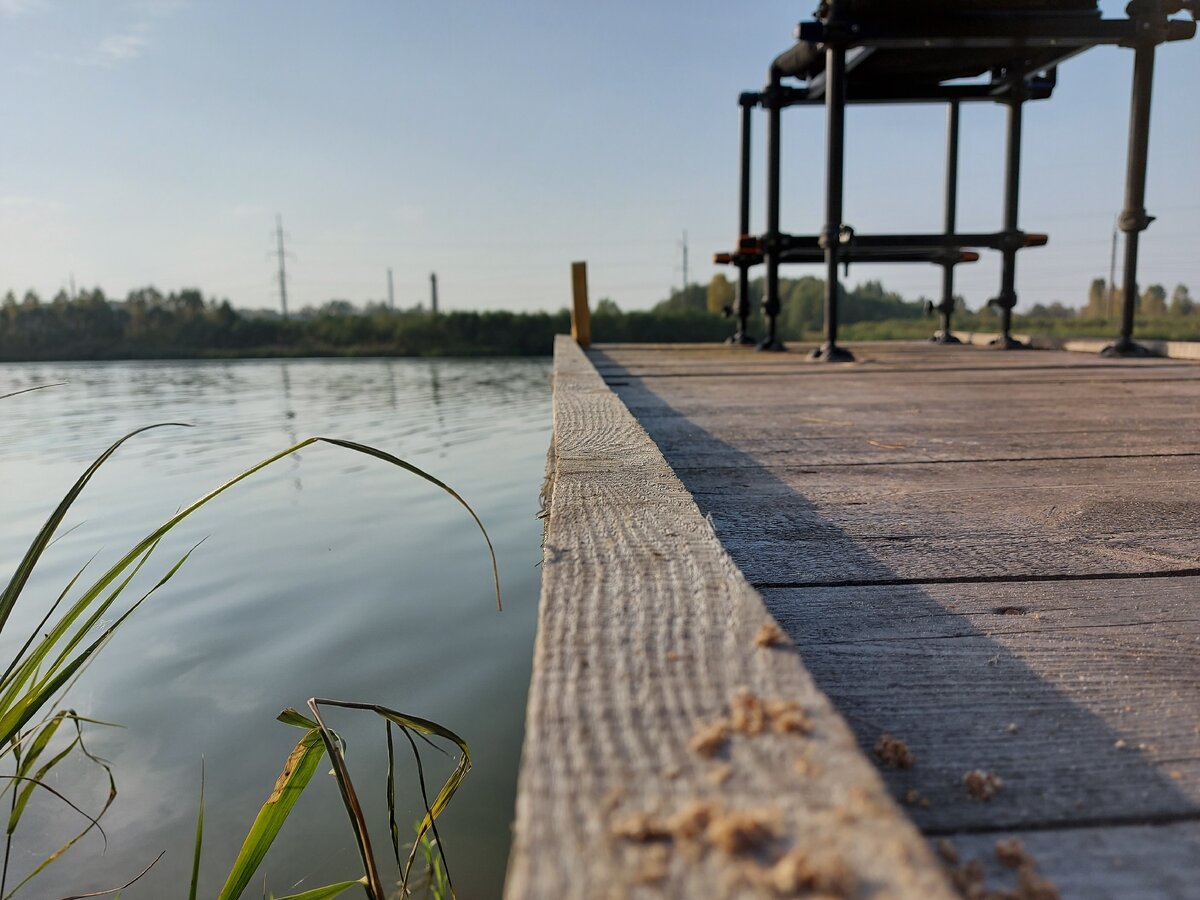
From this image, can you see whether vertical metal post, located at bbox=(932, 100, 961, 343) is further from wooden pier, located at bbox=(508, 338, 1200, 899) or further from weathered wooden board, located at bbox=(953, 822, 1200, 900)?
weathered wooden board, located at bbox=(953, 822, 1200, 900)

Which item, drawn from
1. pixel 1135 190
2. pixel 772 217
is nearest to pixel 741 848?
pixel 1135 190

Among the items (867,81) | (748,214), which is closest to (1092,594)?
(867,81)

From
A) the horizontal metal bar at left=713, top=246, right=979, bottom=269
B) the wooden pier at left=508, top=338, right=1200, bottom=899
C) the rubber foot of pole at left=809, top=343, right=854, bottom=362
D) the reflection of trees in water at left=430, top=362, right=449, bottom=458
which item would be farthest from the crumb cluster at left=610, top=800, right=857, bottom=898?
the reflection of trees in water at left=430, top=362, right=449, bottom=458

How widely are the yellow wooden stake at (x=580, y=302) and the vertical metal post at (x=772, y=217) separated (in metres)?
1.46

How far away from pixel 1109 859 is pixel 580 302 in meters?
6.09

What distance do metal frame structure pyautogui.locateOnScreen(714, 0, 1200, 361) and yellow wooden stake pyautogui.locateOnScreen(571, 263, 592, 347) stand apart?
3.67ft

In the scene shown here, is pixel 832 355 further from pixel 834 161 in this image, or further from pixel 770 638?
pixel 770 638

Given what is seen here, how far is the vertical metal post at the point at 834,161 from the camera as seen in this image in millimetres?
4133

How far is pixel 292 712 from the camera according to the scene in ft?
3.58

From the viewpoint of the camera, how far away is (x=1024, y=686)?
0.65 m

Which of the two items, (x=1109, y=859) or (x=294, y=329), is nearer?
(x=1109, y=859)

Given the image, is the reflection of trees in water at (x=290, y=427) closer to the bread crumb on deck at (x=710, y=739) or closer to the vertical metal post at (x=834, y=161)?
the vertical metal post at (x=834, y=161)

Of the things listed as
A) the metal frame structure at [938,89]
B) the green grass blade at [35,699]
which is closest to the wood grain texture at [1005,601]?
the green grass blade at [35,699]

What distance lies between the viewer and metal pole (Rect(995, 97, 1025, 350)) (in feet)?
17.5
